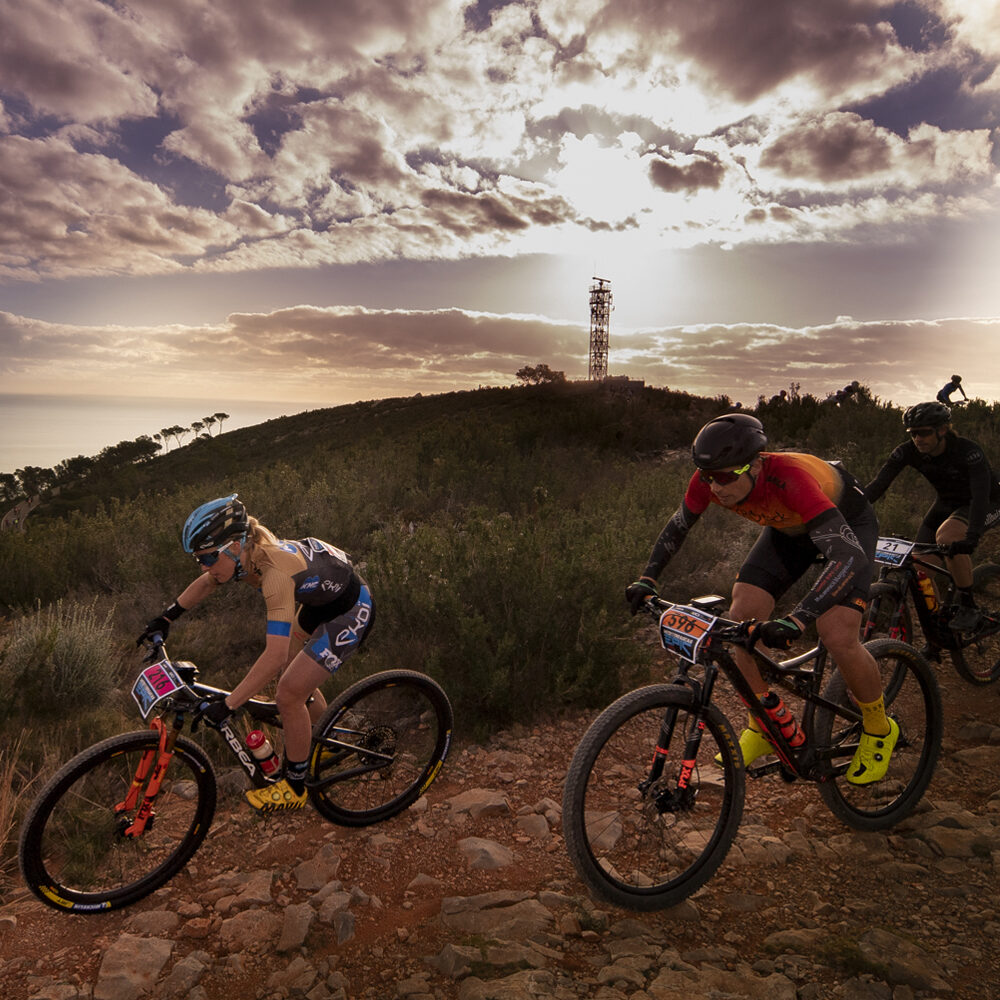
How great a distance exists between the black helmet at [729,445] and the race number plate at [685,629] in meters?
0.76

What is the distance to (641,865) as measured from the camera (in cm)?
345

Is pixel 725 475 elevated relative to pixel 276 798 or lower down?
elevated

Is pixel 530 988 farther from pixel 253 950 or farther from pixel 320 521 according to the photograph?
pixel 320 521

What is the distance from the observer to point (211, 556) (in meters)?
3.65

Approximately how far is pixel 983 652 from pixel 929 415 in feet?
8.13

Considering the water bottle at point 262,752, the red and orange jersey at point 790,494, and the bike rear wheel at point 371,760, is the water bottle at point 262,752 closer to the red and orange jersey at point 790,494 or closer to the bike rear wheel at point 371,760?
the bike rear wheel at point 371,760

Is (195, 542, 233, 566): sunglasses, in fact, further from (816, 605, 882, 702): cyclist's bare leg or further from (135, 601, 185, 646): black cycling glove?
(816, 605, 882, 702): cyclist's bare leg

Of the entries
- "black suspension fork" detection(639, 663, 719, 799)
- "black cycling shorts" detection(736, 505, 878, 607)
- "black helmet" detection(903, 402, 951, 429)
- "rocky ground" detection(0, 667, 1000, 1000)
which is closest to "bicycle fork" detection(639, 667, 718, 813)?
"black suspension fork" detection(639, 663, 719, 799)

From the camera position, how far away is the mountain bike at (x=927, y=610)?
543cm

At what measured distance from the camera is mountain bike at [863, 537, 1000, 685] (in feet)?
17.8

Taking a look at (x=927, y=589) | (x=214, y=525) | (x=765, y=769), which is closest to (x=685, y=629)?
(x=765, y=769)

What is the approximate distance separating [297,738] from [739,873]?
8.72 ft

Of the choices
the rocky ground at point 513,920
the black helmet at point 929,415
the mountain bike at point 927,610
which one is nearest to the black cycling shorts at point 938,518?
the mountain bike at point 927,610

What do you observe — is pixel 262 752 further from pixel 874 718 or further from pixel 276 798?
pixel 874 718
